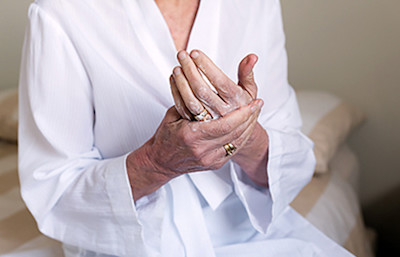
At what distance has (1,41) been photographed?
228 centimetres

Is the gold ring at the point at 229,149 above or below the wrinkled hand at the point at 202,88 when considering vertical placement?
below

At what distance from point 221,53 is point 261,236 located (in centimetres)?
39

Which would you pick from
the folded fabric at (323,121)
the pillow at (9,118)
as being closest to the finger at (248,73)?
the folded fabric at (323,121)

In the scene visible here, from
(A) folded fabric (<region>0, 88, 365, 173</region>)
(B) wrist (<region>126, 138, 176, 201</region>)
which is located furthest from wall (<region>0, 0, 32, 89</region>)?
(B) wrist (<region>126, 138, 176, 201</region>)

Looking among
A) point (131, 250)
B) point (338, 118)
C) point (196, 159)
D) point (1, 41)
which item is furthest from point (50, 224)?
point (1, 41)

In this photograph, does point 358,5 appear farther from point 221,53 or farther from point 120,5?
point 120,5

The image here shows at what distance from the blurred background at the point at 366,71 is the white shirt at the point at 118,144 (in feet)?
2.86

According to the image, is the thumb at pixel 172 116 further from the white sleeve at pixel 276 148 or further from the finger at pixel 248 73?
the white sleeve at pixel 276 148

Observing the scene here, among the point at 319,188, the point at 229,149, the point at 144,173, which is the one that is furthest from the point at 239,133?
the point at 319,188

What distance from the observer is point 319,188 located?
147 cm

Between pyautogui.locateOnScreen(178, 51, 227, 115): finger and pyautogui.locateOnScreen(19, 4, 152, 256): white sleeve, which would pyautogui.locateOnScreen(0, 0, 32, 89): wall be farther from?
pyautogui.locateOnScreen(178, 51, 227, 115): finger

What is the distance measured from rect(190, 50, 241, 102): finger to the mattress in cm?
60

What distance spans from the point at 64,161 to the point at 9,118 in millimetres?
1050

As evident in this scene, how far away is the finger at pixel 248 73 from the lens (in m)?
0.74
